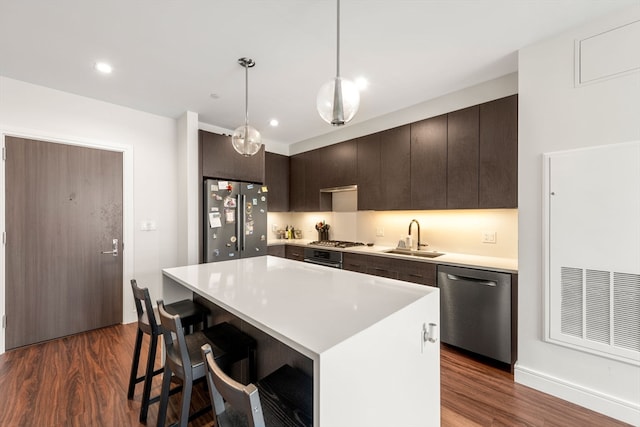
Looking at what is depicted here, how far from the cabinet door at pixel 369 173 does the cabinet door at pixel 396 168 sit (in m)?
0.06

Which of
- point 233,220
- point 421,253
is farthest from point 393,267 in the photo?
point 233,220

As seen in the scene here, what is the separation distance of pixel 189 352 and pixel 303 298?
0.71 meters

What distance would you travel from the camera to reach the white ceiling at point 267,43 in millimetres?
1691

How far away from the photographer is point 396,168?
3.19 metres

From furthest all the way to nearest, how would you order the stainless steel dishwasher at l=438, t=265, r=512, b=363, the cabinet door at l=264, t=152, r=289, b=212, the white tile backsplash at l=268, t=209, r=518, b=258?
the cabinet door at l=264, t=152, r=289, b=212 → the white tile backsplash at l=268, t=209, r=518, b=258 → the stainless steel dishwasher at l=438, t=265, r=512, b=363

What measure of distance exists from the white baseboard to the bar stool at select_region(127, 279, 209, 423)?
2.44 meters

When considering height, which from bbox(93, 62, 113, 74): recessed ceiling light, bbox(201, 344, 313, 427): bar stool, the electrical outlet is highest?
bbox(93, 62, 113, 74): recessed ceiling light

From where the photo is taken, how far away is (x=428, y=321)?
4.27 feet

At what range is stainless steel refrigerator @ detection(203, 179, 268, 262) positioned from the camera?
10.9 ft

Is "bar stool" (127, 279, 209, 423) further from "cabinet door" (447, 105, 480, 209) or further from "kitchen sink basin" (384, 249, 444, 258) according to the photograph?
"cabinet door" (447, 105, 480, 209)

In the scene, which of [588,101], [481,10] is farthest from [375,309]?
[588,101]

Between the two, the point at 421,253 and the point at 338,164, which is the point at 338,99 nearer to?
the point at 421,253

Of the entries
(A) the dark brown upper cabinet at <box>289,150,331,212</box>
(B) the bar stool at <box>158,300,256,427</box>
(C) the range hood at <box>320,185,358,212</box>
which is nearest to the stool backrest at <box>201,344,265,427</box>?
(B) the bar stool at <box>158,300,256,427</box>

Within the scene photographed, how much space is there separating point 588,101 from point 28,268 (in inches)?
194
